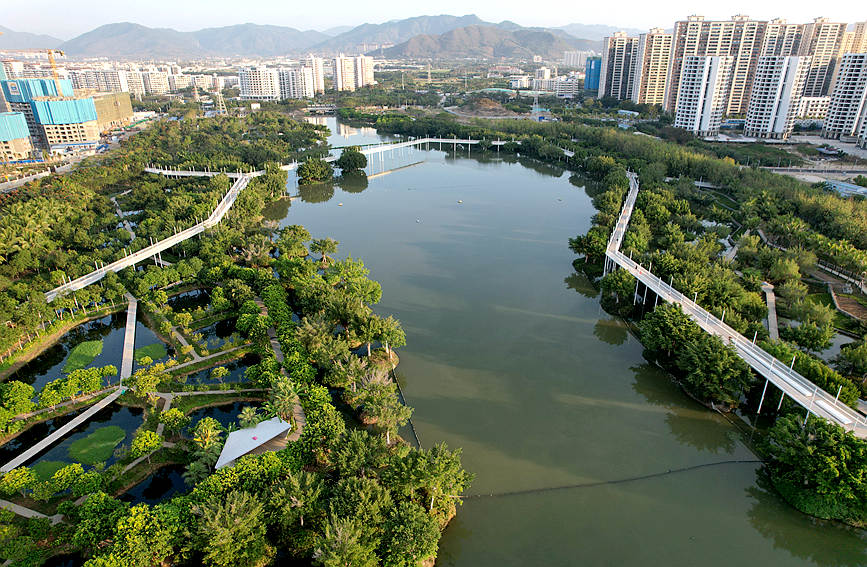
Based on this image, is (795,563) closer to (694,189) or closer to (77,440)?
(77,440)

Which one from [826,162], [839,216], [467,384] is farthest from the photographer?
[826,162]

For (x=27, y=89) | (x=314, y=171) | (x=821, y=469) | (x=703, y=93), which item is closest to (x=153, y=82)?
(x=27, y=89)

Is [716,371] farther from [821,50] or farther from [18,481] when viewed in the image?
[821,50]

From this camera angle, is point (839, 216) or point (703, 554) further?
point (839, 216)

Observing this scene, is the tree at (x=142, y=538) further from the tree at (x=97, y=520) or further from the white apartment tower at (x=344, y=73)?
the white apartment tower at (x=344, y=73)

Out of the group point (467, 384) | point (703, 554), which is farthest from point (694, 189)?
point (703, 554)

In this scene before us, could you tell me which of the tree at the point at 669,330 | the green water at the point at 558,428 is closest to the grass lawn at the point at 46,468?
the green water at the point at 558,428
